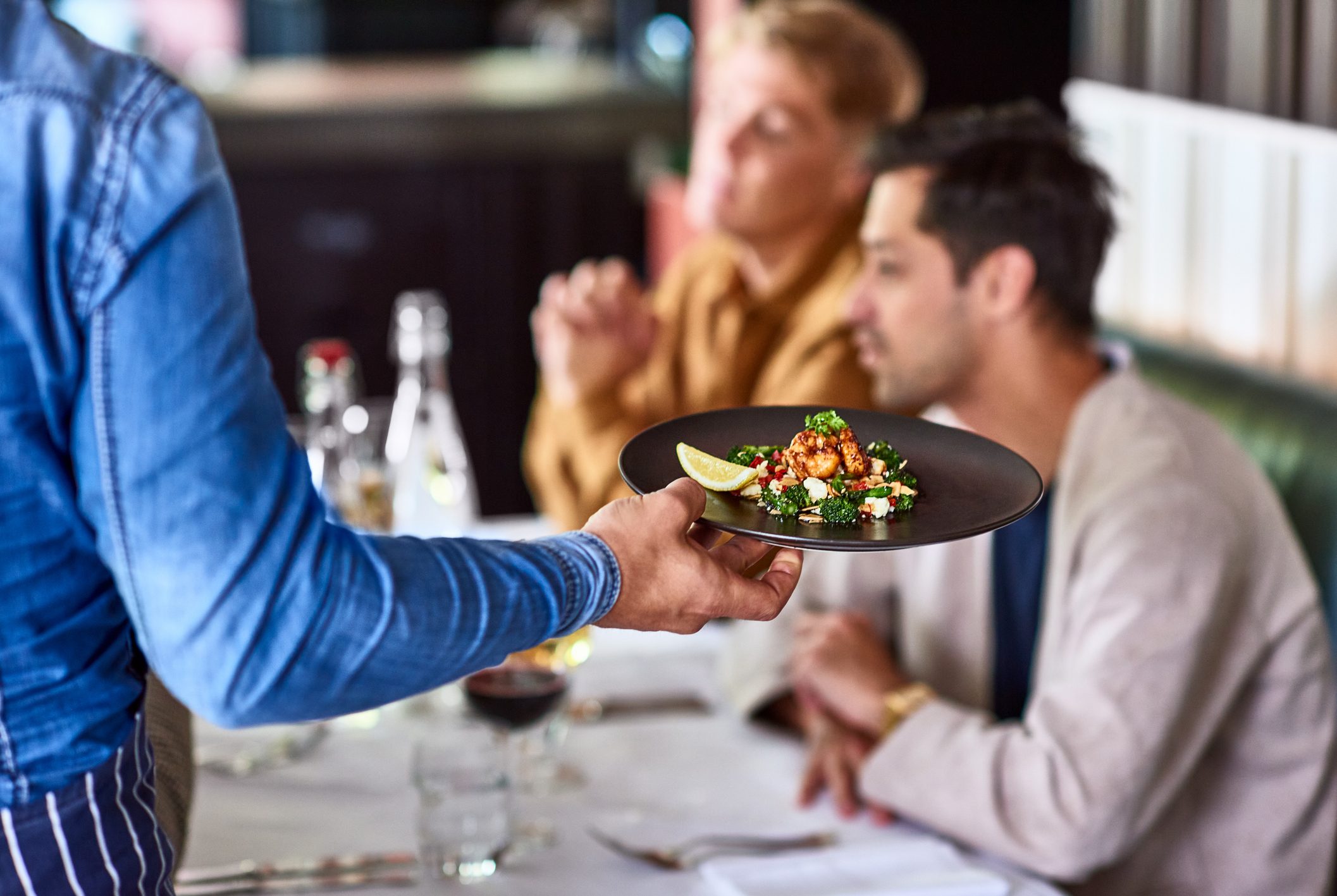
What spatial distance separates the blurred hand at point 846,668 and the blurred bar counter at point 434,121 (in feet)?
9.79

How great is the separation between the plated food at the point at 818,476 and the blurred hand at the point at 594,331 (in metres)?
1.13

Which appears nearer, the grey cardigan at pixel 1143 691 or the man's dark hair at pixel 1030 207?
the grey cardigan at pixel 1143 691

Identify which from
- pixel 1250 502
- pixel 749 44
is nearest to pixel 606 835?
pixel 1250 502

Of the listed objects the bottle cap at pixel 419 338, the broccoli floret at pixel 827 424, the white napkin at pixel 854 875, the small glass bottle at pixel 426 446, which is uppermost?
the broccoli floret at pixel 827 424

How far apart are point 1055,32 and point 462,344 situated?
6.88ft

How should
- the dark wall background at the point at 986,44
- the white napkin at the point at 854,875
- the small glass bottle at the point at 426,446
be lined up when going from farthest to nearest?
the dark wall background at the point at 986,44 → the small glass bottle at the point at 426,446 → the white napkin at the point at 854,875

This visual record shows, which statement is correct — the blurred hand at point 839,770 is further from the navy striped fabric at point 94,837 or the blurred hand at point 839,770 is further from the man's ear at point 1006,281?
the navy striped fabric at point 94,837

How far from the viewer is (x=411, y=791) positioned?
4.14ft

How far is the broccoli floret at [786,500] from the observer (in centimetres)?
88

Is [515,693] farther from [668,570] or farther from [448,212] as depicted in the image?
[448,212]

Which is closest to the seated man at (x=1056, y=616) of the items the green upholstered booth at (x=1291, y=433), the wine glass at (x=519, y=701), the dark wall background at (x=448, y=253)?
the green upholstered booth at (x=1291, y=433)

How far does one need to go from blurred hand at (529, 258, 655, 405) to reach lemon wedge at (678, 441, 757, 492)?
1.16 meters

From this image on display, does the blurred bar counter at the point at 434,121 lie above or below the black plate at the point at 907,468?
above

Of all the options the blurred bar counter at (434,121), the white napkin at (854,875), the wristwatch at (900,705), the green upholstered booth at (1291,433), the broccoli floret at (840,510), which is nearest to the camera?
the broccoli floret at (840,510)
